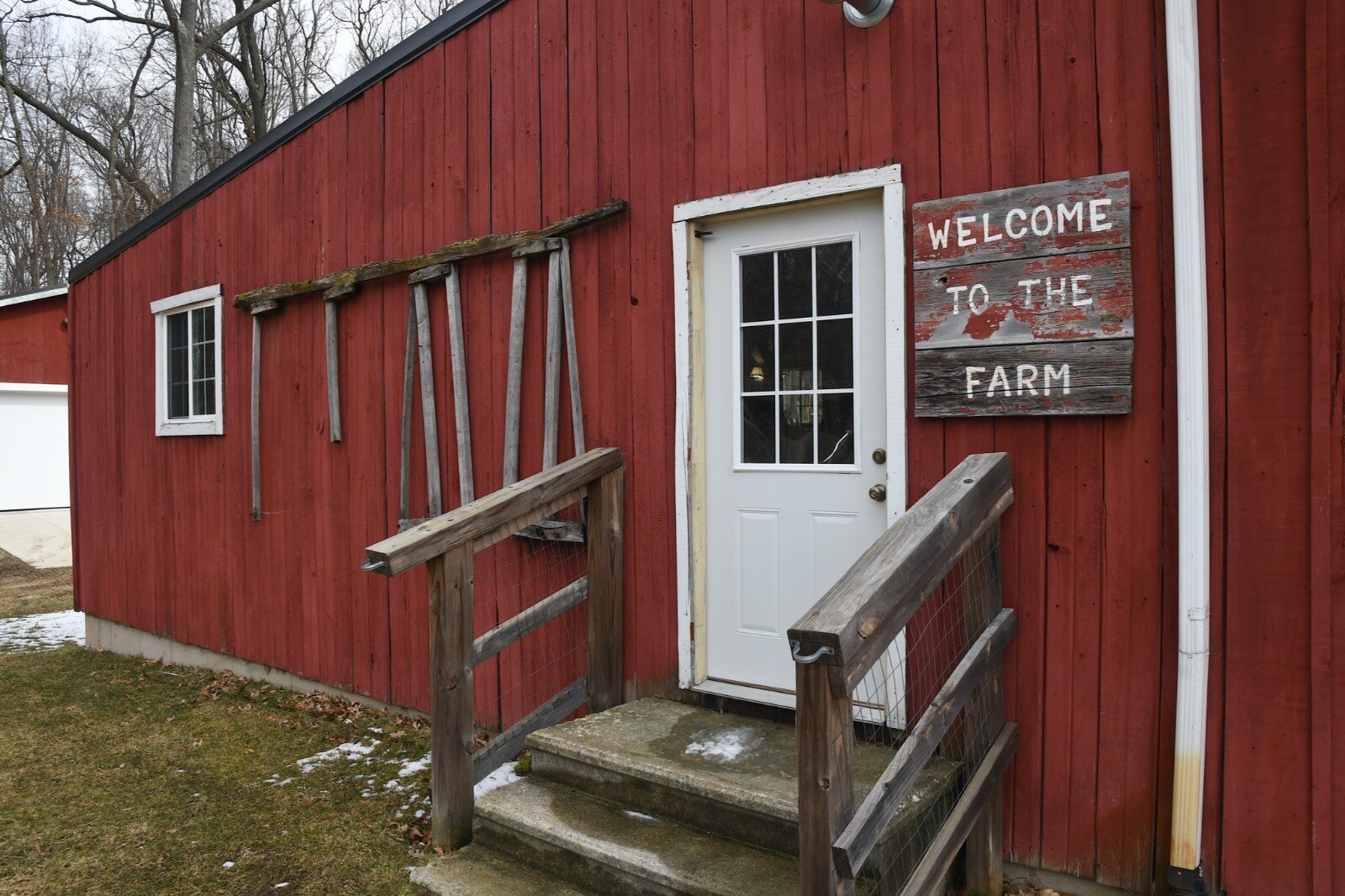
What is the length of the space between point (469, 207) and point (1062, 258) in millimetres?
3030

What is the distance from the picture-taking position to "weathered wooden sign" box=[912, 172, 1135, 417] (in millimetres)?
2855

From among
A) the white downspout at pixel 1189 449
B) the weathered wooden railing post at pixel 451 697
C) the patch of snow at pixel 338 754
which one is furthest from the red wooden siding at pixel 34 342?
the white downspout at pixel 1189 449

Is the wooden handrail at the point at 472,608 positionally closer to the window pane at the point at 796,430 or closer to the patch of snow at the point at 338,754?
the window pane at the point at 796,430

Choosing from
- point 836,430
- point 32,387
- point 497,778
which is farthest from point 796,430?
point 32,387

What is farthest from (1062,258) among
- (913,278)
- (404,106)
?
(404,106)

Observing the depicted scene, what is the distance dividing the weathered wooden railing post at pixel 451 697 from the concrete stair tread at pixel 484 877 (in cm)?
13

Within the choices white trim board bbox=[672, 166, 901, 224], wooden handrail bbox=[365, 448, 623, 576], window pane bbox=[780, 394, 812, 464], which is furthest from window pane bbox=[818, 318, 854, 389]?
wooden handrail bbox=[365, 448, 623, 576]

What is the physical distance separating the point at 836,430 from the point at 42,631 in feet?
28.6

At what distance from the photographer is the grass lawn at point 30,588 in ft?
33.8

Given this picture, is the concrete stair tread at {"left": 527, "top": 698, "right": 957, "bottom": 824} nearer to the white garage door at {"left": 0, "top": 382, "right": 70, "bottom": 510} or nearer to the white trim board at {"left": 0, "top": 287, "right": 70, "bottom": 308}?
the white garage door at {"left": 0, "top": 382, "right": 70, "bottom": 510}

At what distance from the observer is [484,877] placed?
3.15 m

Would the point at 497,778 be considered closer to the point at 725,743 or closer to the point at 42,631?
the point at 725,743

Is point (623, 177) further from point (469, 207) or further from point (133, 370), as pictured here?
point (133, 370)

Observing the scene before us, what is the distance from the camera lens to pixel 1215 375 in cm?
271
